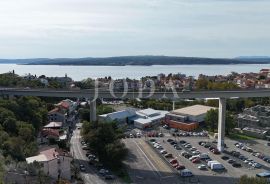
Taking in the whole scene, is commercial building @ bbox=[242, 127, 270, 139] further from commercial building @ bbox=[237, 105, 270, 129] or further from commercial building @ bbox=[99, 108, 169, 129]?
commercial building @ bbox=[99, 108, 169, 129]

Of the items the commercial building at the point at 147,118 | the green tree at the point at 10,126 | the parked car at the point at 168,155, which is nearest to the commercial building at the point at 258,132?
the commercial building at the point at 147,118

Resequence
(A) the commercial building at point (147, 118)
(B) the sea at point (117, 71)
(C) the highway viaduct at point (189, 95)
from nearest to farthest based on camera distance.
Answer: (C) the highway viaduct at point (189, 95)
(A) the commercial building at point (147, 118)
(B) the sea at point (117, 71)

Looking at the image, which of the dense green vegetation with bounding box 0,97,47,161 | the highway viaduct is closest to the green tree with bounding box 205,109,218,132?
the highway viaduct

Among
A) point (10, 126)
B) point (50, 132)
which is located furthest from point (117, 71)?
point (10, 126)

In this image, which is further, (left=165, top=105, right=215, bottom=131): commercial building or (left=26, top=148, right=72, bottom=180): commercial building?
(left=165, top=105, right=215, bottom=131): commercial building

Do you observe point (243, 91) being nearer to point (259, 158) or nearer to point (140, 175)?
point (259, 158)

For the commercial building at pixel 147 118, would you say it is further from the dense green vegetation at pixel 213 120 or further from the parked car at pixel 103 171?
the parked car at pixel 103 171

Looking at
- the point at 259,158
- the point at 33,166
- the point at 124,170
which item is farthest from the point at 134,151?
the point at 33,166
